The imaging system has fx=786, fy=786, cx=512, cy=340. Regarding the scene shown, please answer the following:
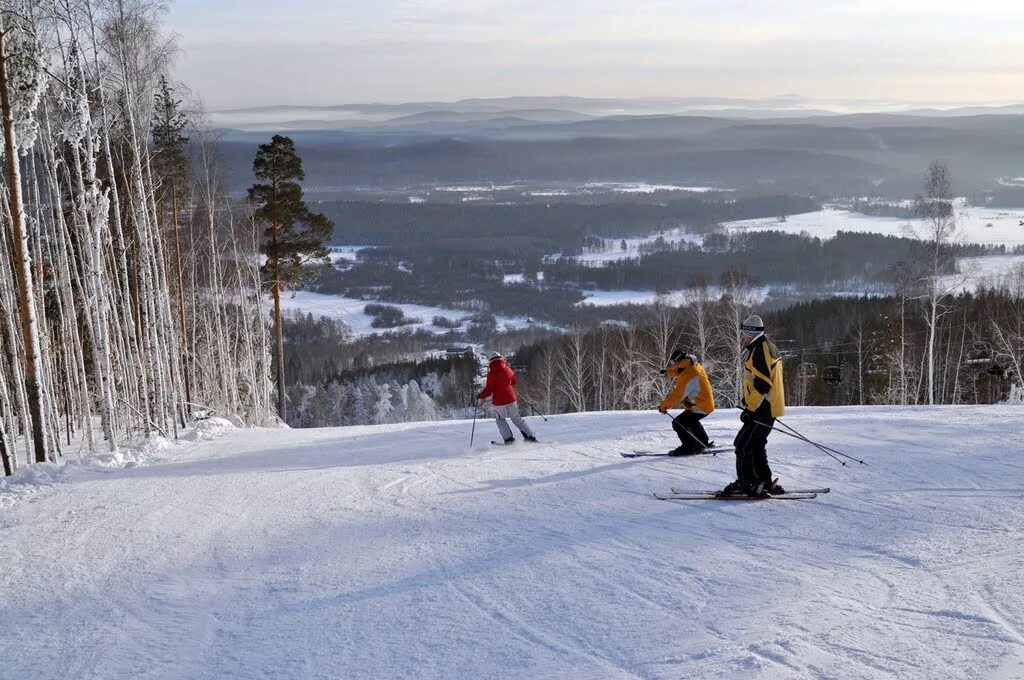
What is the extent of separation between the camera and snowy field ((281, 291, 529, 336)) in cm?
8719

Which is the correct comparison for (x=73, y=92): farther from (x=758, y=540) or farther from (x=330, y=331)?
(x=330, y=331)

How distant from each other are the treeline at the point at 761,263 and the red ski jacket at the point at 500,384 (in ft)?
237

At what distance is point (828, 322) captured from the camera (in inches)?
2039

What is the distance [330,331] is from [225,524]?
77286 millimetres

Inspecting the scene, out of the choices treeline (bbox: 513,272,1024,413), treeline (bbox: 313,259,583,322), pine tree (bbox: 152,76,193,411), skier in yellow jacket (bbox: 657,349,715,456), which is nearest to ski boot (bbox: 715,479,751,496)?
skier in yellow jacket (bbox: 657,349,715,456)

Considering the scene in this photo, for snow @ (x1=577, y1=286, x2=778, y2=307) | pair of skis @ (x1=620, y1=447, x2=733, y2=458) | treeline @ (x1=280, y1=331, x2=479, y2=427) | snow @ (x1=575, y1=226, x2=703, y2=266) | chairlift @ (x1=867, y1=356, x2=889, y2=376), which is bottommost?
treeline @ (x1=280, y1=331, x2=479, y2=427)

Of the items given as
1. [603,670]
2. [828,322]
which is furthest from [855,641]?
[828,322]

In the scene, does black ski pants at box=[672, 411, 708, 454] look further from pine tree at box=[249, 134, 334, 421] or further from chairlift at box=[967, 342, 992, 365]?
chairlift at box=[967, 342, 992, 365]

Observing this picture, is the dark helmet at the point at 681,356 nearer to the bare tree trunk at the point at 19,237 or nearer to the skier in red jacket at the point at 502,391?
the skier in red jacket at the point at 502,391

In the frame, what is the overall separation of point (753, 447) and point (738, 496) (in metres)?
0.51

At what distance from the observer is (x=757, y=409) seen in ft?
24.4

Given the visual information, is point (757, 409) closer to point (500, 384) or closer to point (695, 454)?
point (695, 454)

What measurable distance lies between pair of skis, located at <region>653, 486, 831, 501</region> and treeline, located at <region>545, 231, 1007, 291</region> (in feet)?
245

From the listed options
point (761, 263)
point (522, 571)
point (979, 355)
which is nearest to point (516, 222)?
point (761, 263)
